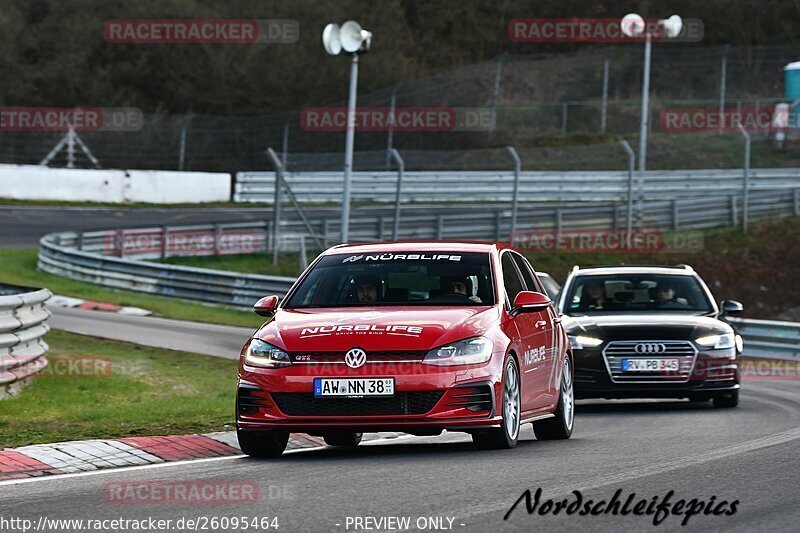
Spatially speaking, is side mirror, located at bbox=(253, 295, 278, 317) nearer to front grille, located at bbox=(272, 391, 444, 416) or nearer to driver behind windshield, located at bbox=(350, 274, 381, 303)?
driver behind windshield, located at bbox=(350, 274, 381, 303)

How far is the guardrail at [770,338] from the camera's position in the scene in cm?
2436

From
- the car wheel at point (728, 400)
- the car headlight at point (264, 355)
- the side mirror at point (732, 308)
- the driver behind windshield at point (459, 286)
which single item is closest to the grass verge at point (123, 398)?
the car headlight at point (264, 355)

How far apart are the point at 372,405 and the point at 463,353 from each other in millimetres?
713

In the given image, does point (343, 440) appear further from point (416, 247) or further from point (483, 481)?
point (483, 481)

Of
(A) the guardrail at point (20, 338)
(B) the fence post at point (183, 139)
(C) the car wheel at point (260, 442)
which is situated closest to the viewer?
(C) the car wheel at point (260, 442)

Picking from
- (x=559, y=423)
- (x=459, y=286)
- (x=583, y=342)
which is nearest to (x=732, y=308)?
(x=583, y=342)

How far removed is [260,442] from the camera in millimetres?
10367

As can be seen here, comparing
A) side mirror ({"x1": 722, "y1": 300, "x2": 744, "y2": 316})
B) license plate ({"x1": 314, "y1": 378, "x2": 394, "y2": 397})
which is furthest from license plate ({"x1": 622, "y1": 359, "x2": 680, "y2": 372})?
license plate ({"x1": 314, "y1": 378, "x2": 394, "y2": 397})

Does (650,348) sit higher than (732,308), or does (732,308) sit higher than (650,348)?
(732,308)

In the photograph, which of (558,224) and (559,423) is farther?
(558,224)

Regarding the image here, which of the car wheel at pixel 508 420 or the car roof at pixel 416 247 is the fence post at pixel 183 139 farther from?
the car wheel at pixel 508 420

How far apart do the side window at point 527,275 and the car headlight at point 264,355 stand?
108 inches

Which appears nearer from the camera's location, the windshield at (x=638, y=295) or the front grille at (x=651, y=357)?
the front grille at (x=651, y=357)

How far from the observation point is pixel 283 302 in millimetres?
11164
